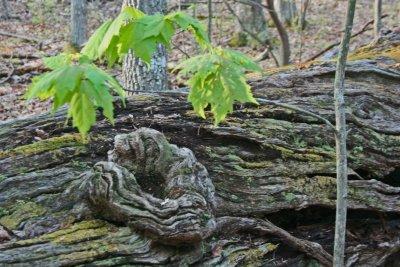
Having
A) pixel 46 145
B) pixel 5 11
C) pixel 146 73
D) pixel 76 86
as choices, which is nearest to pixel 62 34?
pixel 5 11

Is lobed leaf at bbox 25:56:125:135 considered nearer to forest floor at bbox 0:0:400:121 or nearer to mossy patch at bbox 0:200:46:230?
mossy patch at bbox 0:200:46:230

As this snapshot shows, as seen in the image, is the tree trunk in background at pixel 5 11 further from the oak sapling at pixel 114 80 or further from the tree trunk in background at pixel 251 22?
the oak sapling at pixel 114 80

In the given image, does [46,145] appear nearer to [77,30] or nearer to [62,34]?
[77,30]

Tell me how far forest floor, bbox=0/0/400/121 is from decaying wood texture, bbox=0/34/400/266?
431 cm

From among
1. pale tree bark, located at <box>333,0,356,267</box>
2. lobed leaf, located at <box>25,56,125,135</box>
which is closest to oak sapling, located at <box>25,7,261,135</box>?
lobed leaf, located at <box>25,56,125,135</box>

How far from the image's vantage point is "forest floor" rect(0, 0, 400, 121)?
9.62 metres

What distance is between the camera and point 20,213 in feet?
10.4

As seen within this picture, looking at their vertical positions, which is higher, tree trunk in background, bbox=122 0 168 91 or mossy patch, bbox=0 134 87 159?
tree trunk in background, bbox=122 0 168 91

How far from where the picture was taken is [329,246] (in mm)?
3646

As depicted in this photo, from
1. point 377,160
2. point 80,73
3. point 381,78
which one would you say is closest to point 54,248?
point 80,73

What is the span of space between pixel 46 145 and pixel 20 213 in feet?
2.03

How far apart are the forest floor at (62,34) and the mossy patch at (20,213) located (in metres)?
4.95

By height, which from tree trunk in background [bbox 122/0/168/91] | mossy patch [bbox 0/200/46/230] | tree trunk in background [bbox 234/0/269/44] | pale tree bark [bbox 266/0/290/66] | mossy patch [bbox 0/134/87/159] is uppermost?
tree trunk in background [bbox 234/0/269/44]

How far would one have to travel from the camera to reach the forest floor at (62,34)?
31.6ft
